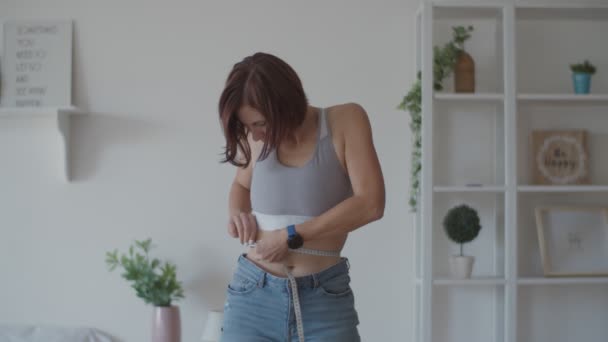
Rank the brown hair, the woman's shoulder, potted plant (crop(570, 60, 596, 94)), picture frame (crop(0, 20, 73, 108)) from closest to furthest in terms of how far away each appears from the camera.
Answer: the brown hair → the woman's shoulder → potted plant (crop(570, 60, 596, 94)) → picture frame (crop(0, 20, 73, 108))

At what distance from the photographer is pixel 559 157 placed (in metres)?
3.22

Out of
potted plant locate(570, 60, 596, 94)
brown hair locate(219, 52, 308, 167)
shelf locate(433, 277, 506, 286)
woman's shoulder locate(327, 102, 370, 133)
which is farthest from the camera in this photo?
potted plant locate(570, 60, 596, 94)

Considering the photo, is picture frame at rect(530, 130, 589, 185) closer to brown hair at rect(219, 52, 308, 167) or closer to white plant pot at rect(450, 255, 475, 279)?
white plant pot at rect(450, 255, 475, 279)

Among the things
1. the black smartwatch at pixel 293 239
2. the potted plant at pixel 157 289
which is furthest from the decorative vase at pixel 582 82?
the black smartwatch at pixel 293 239

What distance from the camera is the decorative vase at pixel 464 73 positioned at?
3105 mm

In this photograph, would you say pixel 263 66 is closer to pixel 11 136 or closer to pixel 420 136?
pixel 420 136

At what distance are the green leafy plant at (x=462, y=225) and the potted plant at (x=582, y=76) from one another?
0.66 meters

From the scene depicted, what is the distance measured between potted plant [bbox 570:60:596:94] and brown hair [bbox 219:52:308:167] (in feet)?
6.38

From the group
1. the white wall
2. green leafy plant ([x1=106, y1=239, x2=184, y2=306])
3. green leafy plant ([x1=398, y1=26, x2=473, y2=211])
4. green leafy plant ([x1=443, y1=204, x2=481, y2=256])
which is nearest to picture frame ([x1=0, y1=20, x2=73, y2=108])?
the white wall

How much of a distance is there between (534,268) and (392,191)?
2.21 ft

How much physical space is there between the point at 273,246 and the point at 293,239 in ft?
0.15

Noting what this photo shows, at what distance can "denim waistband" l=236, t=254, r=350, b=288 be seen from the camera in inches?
62.0

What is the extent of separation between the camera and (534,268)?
326 centimetres

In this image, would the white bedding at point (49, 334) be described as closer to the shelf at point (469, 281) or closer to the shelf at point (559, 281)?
the shelf at point (469, 281)
